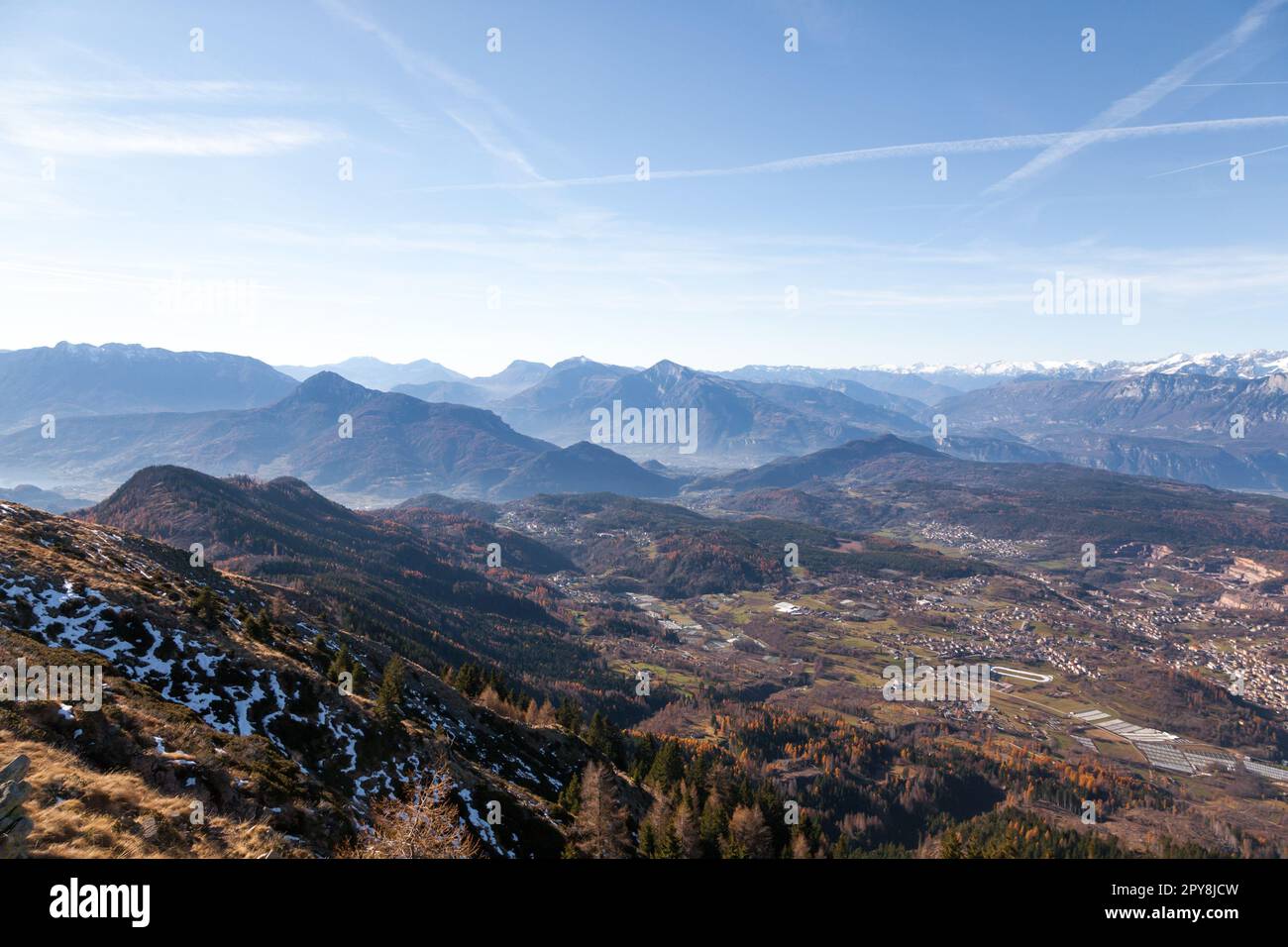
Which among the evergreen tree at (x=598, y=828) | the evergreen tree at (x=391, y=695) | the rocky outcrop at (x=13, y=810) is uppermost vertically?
the rocky outcrop at (x=13, y=810)

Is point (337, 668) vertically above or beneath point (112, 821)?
beneath

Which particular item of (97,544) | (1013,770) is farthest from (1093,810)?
(97,544)

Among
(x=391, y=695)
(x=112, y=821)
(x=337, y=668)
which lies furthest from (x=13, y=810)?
(x=337, y=668)

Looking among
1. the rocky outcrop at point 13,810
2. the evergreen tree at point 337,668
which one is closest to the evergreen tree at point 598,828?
the evergreen tree at point 337,668

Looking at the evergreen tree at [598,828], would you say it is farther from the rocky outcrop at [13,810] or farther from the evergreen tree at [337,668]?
the rocky outcrop at [13,810]

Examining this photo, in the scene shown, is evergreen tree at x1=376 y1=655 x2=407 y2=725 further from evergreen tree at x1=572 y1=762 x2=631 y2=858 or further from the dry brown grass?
the dry brown grass

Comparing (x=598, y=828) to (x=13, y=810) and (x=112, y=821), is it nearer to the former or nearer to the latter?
(x=112, y=821)

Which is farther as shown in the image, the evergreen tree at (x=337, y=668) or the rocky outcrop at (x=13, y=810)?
the evergreen tree at (x=337, y=668)

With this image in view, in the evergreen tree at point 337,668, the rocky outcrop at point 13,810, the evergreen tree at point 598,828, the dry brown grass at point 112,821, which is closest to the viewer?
the rocky outcrop at point 13,810
